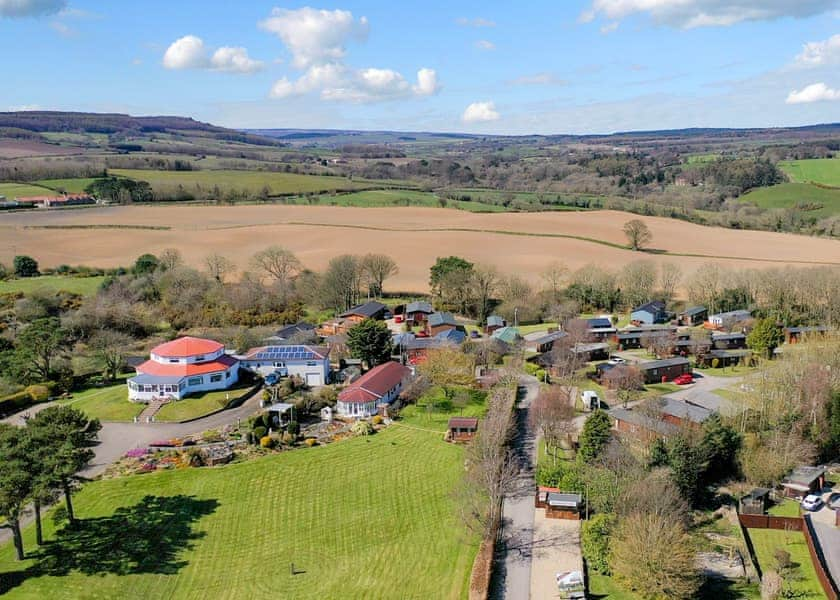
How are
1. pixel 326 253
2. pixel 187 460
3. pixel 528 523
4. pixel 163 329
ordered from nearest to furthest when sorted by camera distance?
pixel 528 523 → pixel 187 460 → pixel 163 329 → pixel 326 253

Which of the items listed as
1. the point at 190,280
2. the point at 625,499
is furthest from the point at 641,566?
the point at 190,280

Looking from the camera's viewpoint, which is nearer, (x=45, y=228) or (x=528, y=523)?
(x=528, y=523)

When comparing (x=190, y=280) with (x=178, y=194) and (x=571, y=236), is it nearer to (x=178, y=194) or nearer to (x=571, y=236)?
(x=571, y=236)

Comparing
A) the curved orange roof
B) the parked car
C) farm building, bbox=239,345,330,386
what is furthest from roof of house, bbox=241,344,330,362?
the parked car

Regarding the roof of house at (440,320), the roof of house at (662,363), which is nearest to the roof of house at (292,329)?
the roof of house at (440,320)

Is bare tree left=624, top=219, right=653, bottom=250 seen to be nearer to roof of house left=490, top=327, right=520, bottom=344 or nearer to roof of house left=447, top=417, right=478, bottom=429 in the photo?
roof of house left=490, top=327, right=520, bottom=344

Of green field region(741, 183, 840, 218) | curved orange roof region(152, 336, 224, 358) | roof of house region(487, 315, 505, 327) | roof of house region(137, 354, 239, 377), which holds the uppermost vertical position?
green field region(741, 183, 840, 218)
